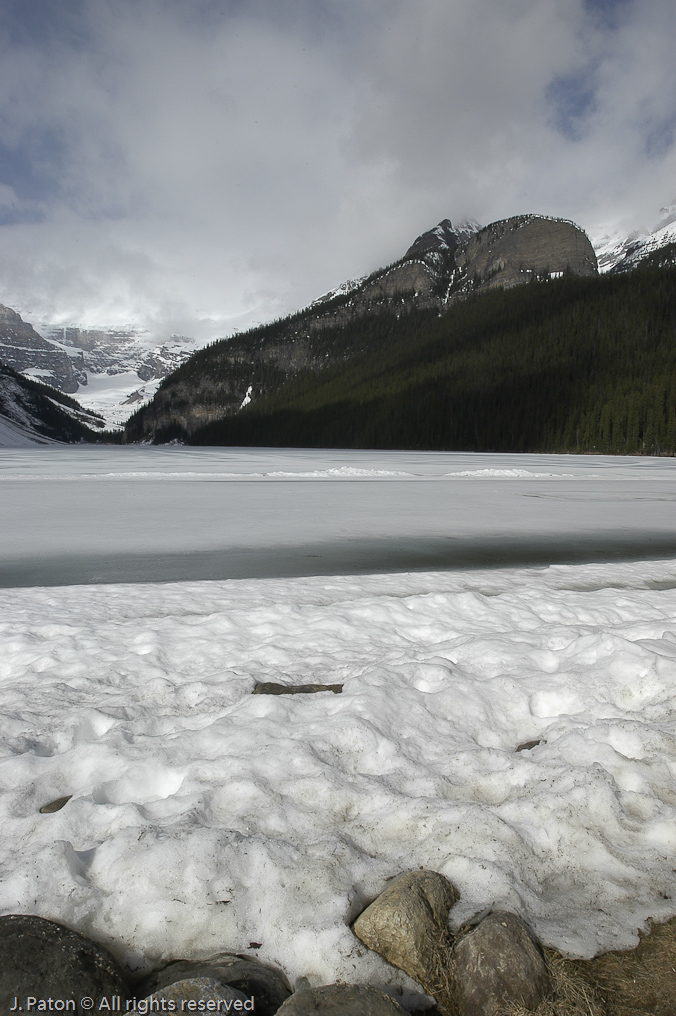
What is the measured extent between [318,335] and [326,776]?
194 meters

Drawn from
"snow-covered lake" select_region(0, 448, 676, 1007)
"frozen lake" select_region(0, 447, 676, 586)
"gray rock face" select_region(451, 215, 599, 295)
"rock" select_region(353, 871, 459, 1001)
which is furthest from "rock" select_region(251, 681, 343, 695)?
"gray rock face" select_region(451, 215, 599, 295)

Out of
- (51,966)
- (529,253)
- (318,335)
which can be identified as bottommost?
(51,966)

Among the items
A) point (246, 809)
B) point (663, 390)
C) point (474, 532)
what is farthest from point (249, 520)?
point (663, 390)

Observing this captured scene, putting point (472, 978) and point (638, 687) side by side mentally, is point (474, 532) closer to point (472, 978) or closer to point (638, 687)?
point (638, 687)

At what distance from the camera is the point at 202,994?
1756mm

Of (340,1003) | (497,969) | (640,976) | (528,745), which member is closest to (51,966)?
(340,1003)

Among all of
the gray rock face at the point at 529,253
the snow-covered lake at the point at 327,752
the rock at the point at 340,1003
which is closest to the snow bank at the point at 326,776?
the snow-covered lake at the point at 327,752

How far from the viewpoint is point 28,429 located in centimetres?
18962

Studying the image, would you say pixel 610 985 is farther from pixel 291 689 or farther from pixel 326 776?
pixel 291 689

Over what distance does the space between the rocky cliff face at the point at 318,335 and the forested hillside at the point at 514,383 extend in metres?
20.6

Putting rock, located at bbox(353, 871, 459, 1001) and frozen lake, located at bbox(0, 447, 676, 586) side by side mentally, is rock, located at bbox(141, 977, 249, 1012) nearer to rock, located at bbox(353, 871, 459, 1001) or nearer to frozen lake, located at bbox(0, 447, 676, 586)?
rock, located at bbox(353, 871, 459, 1001)

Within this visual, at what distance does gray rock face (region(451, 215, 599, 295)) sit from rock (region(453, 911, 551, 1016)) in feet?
623

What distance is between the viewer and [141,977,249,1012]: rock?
5.68ft

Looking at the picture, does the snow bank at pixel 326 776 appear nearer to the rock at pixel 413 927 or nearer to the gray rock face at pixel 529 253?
the rock at pixel 413 927
